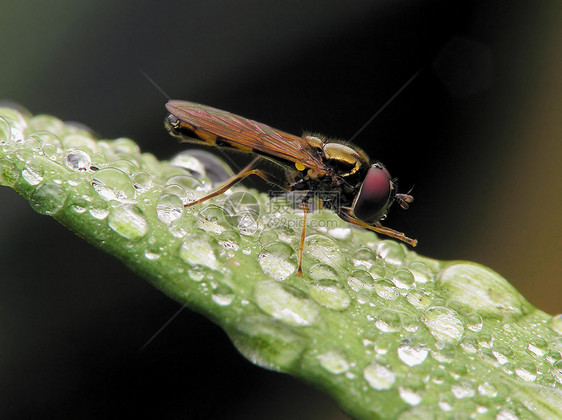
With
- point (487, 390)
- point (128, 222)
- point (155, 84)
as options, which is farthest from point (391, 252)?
point (155, 84)

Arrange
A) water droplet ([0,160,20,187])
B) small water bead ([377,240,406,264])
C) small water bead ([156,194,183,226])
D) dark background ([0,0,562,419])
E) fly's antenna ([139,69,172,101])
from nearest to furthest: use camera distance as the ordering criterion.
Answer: water droplet ([0,160,20,187])
small water bead ([156,194,183,226])
small water bead ([377,240,406,264])
dark background ([0,0,562,419])
fly's antenna ([139,69,172,101])

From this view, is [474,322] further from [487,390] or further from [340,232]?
[340,232]

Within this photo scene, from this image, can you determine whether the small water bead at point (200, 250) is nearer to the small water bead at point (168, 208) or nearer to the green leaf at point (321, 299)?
the green leaf at point (321, 299)

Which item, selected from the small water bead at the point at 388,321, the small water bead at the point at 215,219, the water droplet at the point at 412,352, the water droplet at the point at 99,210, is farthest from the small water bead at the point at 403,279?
the water droplet at the point at 99,210

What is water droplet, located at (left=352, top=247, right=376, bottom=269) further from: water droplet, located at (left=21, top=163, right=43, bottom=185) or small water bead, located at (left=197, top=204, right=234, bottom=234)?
water droplet, located at (left=21, top=163, right=43, bottom=185)

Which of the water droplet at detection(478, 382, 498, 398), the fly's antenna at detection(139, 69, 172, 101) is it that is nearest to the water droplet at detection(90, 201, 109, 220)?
the water droplet at detection(478, 382, 498, 398)

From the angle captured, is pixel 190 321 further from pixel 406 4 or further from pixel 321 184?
pixel 406 4
